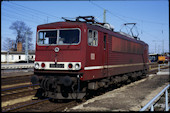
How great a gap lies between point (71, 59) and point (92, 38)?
4.96 ft

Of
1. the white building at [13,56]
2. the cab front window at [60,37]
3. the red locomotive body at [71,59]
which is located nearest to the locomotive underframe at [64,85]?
the red locomotive body at [71,59]

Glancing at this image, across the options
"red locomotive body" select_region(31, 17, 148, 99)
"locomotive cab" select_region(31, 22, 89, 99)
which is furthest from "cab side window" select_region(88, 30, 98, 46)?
"locomotive cab" select_region(31, 22, 89, 99)

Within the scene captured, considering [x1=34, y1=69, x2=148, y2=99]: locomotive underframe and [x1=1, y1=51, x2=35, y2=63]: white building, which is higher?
[x1=1, y1=51, x2=35, y2=63]: white building

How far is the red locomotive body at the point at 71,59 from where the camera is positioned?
9.43 metres

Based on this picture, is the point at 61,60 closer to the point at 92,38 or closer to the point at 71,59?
the point at 71,59

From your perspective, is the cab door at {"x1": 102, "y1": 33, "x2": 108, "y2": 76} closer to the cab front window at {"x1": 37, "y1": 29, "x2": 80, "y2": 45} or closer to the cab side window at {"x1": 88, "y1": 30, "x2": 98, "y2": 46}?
the cab side window at {"x1": 88, "y1": 30, "x2": 98, "y2": 46}

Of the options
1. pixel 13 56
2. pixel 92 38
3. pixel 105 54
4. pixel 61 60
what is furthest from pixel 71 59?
pixel 13 56

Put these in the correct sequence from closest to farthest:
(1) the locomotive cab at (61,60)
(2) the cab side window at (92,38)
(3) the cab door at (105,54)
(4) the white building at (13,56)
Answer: (1) the locomotive cab at (61,60), (2) the cab side window at (92,38), (3) the cab door at (105,54), (4) the white building at (13,56)

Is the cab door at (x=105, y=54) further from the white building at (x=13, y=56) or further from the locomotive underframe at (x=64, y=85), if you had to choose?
the white building at (x=13, y=56)

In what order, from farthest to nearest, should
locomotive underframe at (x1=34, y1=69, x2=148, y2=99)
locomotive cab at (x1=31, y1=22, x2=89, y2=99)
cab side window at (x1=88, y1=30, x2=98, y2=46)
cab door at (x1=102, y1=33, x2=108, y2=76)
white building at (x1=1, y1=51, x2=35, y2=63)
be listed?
white building at (x1=1, y1=51, x2=35, y2=63) < cab door at (x1=102, y1=33, x2=108, y2=76) < cab side window at (x1=88, y1=30, x2=98, y2=46) < locomotive cab at (x1=31, y1=22, x2=89, y2=99) < locomotive underframe at (x1=34, y1=69, x2=148, y2=99)

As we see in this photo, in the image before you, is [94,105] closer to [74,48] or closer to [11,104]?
[74,48]

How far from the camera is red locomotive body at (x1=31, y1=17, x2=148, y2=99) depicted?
943 cm

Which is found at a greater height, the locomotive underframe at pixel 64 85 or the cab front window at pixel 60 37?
the cab front window at pixel 60 37

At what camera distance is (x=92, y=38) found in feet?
33.6
